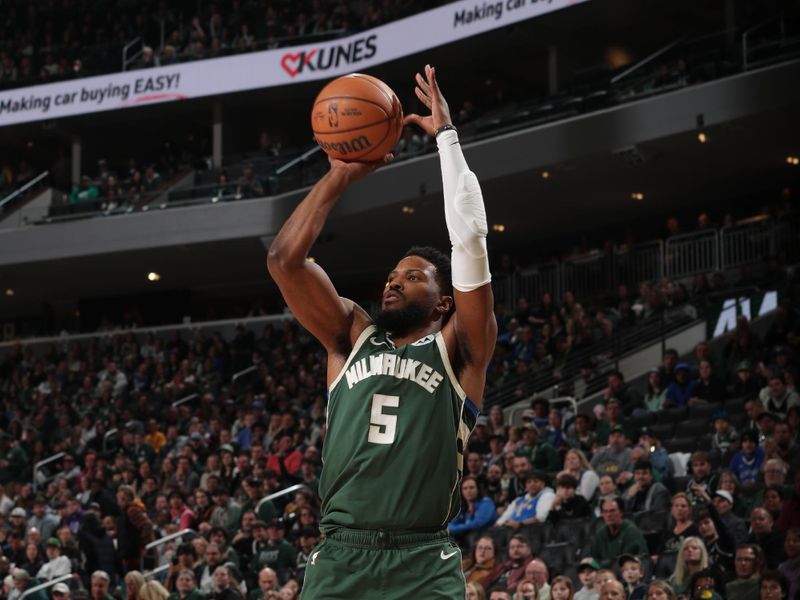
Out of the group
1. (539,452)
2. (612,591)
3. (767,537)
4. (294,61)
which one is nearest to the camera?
(612,591)

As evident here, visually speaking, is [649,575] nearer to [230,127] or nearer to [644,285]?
[644,285]

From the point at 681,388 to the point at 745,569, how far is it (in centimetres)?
469

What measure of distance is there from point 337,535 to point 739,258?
15167mm

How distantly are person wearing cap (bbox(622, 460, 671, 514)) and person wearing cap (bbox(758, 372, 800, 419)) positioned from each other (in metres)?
1.60

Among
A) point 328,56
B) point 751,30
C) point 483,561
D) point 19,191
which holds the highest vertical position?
point 328,56

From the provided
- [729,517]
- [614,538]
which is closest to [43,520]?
[614,538]

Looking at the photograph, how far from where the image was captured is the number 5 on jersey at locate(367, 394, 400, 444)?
13.6 ft

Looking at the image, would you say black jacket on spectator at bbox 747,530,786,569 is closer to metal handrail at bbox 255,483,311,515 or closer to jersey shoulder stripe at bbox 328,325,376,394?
metal handrail at bbox 255,483,311,515

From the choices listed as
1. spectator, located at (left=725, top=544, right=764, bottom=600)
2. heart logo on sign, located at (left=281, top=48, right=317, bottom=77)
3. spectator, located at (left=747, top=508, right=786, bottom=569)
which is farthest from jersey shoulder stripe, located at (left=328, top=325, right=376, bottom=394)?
heart logo on sign, located at (left=281, top=48, right=317, bottom=77)

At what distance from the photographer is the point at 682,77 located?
1862 cm

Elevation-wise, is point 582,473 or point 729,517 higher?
point 582,473

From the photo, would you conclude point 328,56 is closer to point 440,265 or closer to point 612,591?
point 612,591

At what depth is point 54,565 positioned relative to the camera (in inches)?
533

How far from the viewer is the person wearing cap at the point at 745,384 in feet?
41.5
